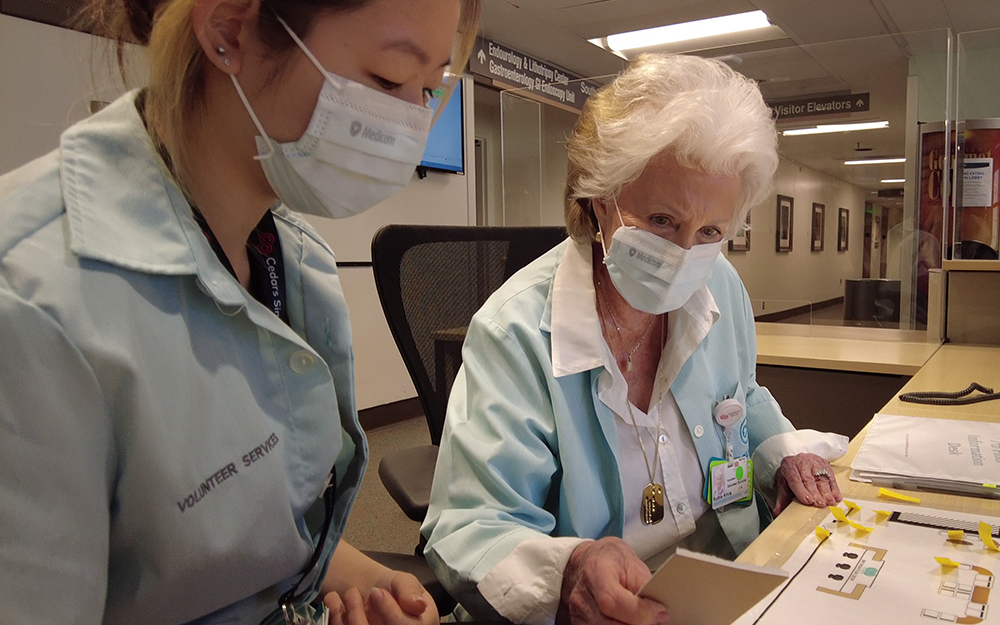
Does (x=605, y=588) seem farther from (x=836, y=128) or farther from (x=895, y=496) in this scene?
(x=836, y=128)

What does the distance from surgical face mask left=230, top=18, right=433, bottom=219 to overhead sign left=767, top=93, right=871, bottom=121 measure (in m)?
2.93

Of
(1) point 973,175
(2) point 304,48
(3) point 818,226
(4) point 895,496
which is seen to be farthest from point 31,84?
(3) point 818,226

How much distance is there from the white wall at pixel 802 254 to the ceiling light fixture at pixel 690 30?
1.34m

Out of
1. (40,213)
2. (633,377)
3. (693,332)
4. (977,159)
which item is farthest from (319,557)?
(977,159)

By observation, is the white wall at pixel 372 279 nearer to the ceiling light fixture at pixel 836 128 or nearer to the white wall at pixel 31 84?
the white wall at pixel 31 84

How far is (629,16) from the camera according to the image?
195 inches

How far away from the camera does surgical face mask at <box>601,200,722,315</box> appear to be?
1123 mm

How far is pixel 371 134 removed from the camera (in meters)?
0.73

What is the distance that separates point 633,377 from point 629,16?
446 cm

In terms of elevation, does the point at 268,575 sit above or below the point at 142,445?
below

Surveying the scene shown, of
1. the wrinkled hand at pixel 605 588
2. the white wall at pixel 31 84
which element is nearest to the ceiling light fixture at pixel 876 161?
the wrinkled hand at pixel 605 588

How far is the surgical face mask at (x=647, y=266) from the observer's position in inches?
44.2

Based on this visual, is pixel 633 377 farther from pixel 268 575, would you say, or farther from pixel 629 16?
pixel 629 16

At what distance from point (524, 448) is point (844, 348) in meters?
1.95
